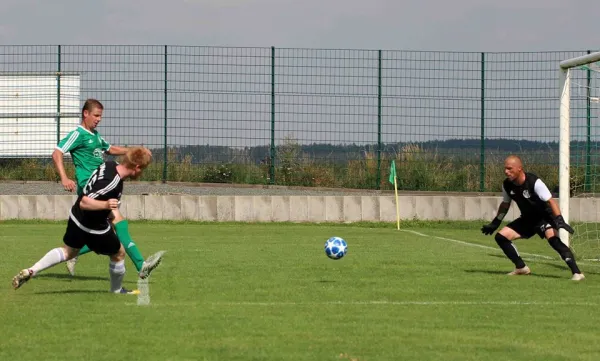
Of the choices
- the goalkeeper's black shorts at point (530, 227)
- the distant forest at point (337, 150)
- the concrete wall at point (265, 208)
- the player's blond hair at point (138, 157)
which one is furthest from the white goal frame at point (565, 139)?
the distant forest at point (337, 150)

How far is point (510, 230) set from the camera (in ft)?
46.7

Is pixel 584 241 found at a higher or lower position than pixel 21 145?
lower

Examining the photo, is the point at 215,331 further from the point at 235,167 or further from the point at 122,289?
the point at 235,167

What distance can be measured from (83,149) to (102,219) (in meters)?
2.25

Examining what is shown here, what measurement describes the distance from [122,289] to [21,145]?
58.8 feet

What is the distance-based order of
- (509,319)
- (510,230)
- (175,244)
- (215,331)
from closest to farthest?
1. (215,331)
2. (509,319)
3. (510,230)
4. (175,244)

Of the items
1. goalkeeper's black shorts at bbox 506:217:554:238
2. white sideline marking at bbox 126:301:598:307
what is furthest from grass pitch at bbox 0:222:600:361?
goalkeeper's black shorts at bbox 506:217:554:238

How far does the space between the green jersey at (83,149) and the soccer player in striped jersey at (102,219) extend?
1857mm

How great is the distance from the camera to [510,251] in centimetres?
1390

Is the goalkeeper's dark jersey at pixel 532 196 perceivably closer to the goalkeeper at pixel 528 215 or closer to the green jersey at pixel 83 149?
the goalkeeper at pixel 528 215

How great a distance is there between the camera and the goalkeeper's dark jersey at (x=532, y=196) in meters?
13.7

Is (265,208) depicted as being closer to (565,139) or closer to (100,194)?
(565,139)

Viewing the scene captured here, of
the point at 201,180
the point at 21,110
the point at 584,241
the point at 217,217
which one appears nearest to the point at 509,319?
the point at 584,241

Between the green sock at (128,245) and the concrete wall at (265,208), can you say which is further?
the concrete wall at (265,208)
